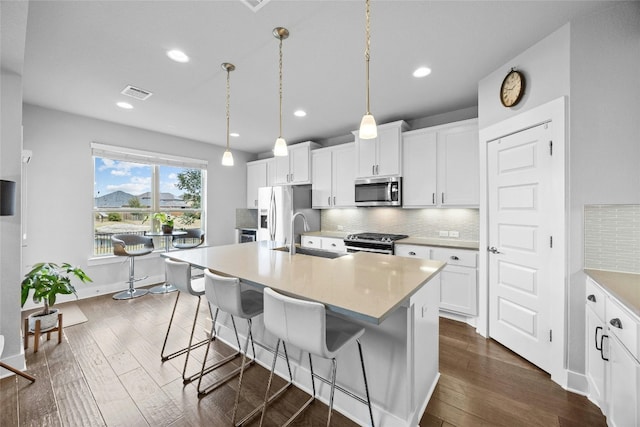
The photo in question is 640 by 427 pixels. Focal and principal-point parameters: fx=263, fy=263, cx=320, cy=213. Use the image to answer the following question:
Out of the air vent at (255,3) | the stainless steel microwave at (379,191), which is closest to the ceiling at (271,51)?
the air vent at (255,3)

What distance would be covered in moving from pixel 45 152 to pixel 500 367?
5.86 m

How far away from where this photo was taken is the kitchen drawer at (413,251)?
3279mm

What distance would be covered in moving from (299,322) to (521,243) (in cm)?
220

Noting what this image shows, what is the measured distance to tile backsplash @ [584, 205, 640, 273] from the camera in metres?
1.83

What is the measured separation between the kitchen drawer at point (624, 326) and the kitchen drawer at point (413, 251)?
1780 mm

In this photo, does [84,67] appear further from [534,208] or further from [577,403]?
[577,403]

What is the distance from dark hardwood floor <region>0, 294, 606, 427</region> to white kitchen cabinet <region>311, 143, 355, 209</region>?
2.55 m

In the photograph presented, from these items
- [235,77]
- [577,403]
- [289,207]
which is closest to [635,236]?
[577,403]

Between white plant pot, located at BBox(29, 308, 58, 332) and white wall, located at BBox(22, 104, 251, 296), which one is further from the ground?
white wall, located at BBox(22, 104, 251, 296)

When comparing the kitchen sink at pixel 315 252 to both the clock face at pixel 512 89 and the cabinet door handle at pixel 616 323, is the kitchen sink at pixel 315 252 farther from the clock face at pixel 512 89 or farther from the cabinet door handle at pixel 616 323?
the clock face at pixel 512 89

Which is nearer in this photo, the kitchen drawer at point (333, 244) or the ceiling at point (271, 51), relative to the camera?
the ceiling at point (271, 51)

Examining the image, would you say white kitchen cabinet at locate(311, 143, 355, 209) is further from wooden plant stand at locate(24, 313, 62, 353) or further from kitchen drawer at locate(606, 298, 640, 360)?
wooden plant stand at locate(24, 313, 62, 353)

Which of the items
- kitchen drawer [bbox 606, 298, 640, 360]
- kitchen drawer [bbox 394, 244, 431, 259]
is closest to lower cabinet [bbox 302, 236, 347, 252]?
kitchen drawer [bbox 394, 244, 431, 259]

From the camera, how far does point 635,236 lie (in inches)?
71.8
